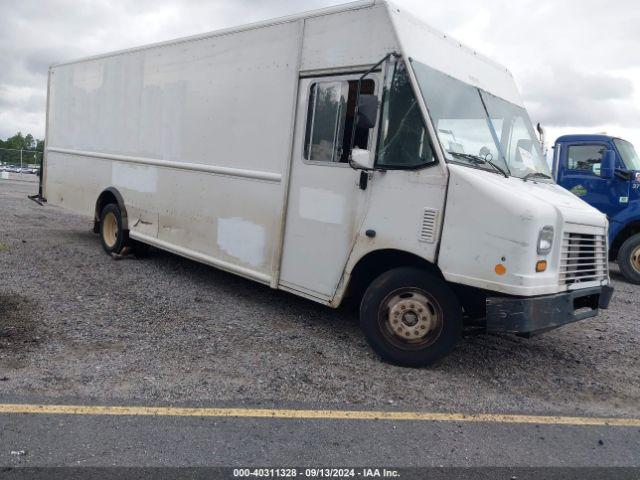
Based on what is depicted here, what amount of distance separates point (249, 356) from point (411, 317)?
4.56 feet

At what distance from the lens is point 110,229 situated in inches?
331

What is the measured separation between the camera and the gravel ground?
3896 mm

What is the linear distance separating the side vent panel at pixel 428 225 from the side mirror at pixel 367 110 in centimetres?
84

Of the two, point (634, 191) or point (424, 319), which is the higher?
point (634, 191)

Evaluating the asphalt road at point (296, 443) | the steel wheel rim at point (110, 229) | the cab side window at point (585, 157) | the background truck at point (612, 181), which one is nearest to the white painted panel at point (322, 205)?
the asphalt road at point (296, 443)

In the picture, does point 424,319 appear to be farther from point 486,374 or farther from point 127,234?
point 127,234

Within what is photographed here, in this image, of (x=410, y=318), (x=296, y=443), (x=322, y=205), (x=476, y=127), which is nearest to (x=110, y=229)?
(x=322, y=205)

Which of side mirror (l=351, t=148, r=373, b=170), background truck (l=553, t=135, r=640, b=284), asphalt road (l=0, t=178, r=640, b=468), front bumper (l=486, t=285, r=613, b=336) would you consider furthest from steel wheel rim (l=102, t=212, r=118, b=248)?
background truck (l=553, t=135, r=640, b=284)

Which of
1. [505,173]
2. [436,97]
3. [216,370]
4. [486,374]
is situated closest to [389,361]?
[486,374]

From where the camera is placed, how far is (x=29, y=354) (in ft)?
13.9

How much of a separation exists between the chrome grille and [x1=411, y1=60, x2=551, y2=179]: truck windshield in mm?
802

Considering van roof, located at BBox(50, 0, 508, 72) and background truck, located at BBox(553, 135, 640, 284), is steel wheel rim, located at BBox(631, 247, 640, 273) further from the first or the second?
van roof, located at BBox(50, 0, 508, 72)

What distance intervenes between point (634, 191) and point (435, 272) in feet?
22.4

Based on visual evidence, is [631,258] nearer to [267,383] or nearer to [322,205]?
[322,205]
